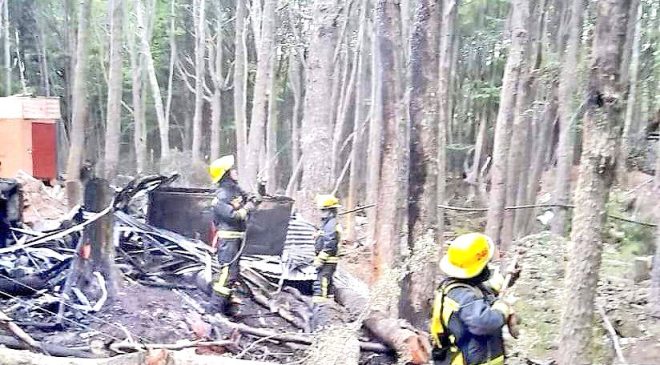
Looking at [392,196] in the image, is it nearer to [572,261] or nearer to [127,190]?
[127,190]

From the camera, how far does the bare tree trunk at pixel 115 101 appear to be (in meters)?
8.95

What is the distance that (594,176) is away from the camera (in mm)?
5184

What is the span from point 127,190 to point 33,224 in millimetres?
2896

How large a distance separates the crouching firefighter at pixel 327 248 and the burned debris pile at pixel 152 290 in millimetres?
342

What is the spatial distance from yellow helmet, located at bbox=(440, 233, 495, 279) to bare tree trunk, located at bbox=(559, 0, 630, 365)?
1017mm

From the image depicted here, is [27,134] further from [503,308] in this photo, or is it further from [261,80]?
[503,308]

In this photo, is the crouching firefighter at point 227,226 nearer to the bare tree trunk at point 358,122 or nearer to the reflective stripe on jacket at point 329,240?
the reflective stripe on jacket at point 329,240

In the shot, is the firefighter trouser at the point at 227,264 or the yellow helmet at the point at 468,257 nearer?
the yellow helmet at the point at 468,257

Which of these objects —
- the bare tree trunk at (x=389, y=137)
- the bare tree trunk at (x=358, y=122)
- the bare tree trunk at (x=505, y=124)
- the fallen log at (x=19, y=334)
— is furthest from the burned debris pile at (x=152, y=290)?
→ the bare tree trunk at (x=358, y=122)

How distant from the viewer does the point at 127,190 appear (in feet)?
29.0

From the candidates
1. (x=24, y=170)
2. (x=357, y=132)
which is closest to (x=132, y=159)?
(x=357, y=132)

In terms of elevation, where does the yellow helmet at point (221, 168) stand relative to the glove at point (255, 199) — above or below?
above

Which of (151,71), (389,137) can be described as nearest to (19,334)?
(389,137)

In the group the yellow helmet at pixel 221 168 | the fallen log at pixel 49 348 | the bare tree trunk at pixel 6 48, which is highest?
the bare tree trunk at pixel 6 48
